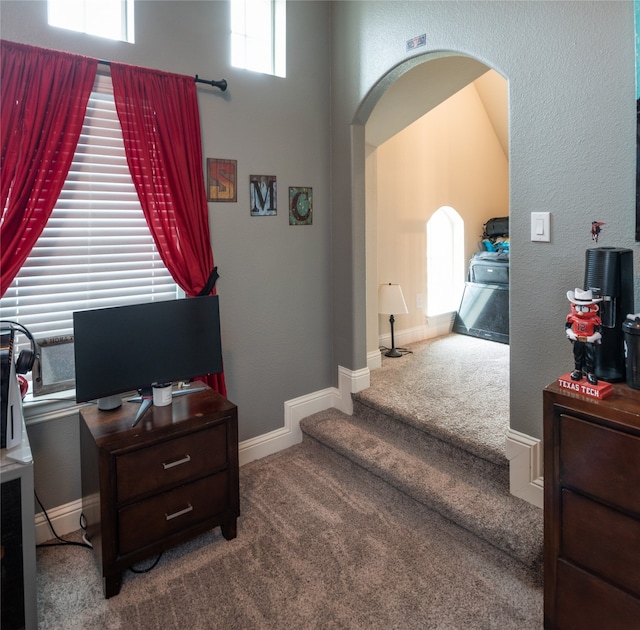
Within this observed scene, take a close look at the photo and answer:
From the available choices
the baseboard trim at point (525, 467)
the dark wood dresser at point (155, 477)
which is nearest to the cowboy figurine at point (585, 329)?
the baseboard trim at point (525, 467)

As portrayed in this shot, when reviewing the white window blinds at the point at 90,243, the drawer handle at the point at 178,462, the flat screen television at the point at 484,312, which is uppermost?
the white window blinds at the point at 90,243

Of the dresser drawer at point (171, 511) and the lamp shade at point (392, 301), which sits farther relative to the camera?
the lamp shade at point (392, 301)

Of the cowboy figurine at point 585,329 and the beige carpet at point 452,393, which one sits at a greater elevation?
the cowboy figurine at point 585,329

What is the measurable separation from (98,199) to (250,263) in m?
0.87

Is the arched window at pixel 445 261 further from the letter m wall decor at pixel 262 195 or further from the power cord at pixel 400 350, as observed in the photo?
the letter m wall decor at pixel 262 195

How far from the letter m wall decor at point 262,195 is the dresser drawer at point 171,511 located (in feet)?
4.85

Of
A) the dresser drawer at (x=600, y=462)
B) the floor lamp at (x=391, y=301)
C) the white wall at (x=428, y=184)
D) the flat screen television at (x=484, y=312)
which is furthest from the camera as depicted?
the flat screen television at (x=484, y=312)

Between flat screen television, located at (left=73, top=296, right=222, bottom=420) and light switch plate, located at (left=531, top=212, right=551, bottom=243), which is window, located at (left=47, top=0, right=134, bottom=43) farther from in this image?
light switch plate, located at (left=531, top=212, right=551, bottom=243)

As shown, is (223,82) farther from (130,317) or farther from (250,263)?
(130,317)

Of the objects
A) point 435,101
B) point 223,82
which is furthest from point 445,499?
point 435,101

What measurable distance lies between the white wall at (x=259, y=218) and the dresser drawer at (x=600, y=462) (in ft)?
5.93

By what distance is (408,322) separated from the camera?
14.2ft

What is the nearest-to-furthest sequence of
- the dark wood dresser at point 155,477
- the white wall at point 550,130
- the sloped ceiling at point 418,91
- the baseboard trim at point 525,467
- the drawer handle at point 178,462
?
1. the white wall at point 550,130
2. the dark wood dresser at point 155,477
3. the drawer handle at point 178,462
4. the baseboard trim at point 525,467
5. the sloped ceiling at point 418,91

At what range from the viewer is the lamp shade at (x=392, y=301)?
3.85 metres
